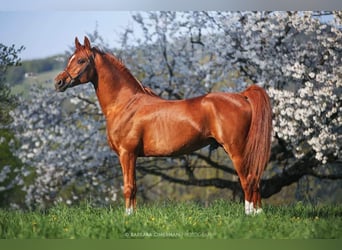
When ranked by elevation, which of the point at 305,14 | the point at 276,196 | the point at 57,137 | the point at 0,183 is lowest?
the point at 276,196

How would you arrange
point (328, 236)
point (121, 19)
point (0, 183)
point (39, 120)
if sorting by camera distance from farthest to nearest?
point (39, 120) → point (0, 183) → point (121, 19) → point (328, 236)

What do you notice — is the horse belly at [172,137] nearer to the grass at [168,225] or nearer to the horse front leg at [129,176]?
the horse front leg at [129,176]

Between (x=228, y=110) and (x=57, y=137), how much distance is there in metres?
2.23

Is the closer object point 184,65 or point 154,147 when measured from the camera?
point 154,147


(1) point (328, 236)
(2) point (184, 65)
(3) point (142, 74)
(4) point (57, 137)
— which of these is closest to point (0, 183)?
(4) point (57, 137)

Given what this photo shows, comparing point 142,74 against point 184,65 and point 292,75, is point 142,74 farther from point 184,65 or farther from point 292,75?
point 292,75

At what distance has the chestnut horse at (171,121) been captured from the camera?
433 centimetres

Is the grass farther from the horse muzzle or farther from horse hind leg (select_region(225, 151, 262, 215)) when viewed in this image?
the horse muzzle

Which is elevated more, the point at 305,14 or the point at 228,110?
the point at 305,14

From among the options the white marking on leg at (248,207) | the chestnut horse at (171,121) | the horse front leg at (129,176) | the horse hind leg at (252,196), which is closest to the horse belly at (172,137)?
the chestnut horse at (171,121)

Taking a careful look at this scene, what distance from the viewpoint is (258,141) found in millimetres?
4312

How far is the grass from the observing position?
A: 13.7ft

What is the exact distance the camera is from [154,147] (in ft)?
14.5

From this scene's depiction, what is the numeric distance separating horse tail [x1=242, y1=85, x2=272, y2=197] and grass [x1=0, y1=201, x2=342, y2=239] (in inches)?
13.7
